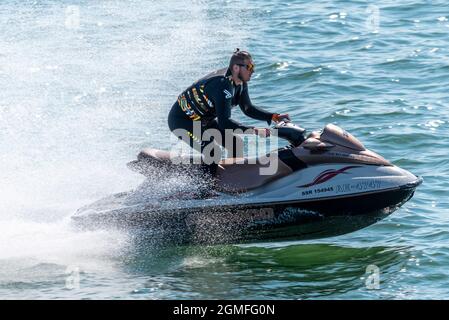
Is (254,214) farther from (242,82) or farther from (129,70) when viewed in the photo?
(129,70)

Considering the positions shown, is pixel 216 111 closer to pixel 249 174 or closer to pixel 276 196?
pixel 249 174

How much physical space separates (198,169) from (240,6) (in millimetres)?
12009

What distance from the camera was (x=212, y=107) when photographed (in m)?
9.27

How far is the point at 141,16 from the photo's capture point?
20.5m

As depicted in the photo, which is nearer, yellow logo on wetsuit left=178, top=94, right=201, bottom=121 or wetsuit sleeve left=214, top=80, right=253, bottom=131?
wetsuit sleeve left=214, top=80, right=253, bottom=131

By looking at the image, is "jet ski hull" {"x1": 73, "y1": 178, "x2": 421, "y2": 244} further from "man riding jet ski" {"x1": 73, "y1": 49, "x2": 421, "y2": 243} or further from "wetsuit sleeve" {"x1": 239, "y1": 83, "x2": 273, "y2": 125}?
"wetsuit sleeve" {"x1": 239, "y1": 83, "x2": 273, "y2": 125}

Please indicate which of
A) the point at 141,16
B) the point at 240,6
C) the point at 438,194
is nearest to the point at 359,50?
the point at 240,6

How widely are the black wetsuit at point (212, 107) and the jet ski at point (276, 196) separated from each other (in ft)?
0.96

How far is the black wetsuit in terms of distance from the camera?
355 inches

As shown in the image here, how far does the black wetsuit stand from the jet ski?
29 cm

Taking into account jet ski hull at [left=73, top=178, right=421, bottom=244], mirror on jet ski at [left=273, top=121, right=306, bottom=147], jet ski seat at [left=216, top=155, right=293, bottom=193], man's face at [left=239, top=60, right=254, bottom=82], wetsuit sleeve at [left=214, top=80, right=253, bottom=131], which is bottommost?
jet ski hull at [left=73, top=178, right=421, bottom=244]

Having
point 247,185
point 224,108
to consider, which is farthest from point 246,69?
point 247,185

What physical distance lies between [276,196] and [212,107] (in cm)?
113

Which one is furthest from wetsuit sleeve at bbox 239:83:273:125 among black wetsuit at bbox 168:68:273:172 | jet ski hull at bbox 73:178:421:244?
jet ski hull at bbox 73:178:421:244
